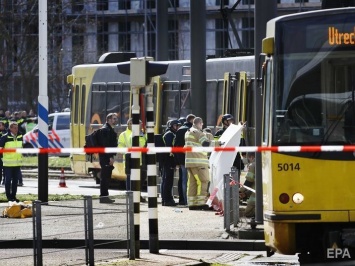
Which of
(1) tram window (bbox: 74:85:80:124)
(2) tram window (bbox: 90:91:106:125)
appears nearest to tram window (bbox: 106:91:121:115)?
(2) tram window (bbox: 90:91:106:125)

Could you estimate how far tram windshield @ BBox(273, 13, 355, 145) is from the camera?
12.9 metres

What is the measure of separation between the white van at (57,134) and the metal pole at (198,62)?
23.6 metres

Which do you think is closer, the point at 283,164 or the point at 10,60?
the point at 283,164

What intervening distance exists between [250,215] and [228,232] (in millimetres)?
2108

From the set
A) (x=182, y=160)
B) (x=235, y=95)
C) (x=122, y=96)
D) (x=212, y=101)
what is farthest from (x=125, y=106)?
(x=182, y=160)

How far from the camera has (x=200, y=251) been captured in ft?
56.8

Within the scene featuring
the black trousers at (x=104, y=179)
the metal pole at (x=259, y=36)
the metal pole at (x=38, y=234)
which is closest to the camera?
the metal pole at (x=38, y=234)

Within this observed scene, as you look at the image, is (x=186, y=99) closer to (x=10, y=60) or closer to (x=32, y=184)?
(x=32, y=184)

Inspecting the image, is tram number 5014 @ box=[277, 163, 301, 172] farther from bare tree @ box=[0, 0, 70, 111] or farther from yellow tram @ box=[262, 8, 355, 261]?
bare tree @ box=[0, 0, 70, 111]

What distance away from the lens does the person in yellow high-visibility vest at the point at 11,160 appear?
26.3 meters

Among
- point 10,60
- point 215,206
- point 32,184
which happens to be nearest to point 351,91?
point 215,206

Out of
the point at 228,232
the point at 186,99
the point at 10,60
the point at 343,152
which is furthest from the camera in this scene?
the point at 10,60

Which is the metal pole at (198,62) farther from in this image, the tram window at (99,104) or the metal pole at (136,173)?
the metal pole at (136,173)

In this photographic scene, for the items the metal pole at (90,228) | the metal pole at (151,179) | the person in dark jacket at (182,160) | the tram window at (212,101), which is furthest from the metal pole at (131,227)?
the tram window at (212,101)
